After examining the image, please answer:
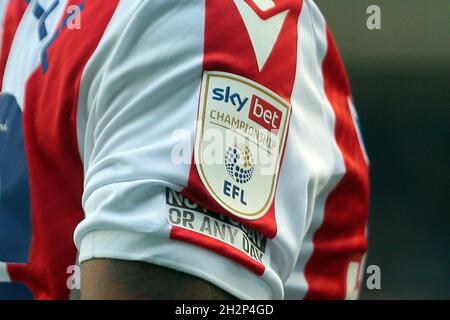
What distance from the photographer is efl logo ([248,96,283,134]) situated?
0.68m

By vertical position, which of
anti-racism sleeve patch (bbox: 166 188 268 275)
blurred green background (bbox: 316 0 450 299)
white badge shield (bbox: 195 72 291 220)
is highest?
blurred green background (bbox: 316 0 450 299)

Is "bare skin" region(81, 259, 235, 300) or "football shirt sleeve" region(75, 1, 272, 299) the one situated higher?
"football shirt sleeve" region(75, 1, 272, 299)

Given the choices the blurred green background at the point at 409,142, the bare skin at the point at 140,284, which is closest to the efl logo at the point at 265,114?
the bare skin at the point at 140,284

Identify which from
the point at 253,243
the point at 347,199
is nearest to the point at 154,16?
the point at 253,243

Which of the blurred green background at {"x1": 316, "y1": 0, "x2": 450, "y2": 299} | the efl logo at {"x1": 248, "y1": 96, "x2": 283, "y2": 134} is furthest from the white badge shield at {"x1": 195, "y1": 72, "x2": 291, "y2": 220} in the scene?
the blurred green background at {"x1": 316, "y1": 0, "x2": 450, "y2": 299}

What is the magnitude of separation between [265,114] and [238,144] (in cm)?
4

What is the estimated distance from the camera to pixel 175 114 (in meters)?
0.65

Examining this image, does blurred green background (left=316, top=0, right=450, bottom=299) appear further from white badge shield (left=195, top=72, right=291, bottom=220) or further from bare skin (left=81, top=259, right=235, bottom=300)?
bare skin (left=81, top=259, right=235, bottom=300)

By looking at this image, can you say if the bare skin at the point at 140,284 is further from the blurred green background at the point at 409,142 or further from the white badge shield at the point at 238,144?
the blurred green background at the point at 409,142

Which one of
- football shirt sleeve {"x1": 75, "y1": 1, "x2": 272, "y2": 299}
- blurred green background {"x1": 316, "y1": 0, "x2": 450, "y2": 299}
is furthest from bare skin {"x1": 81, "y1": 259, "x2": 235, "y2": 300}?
blurred green background {"x1": 316, "y1": 0, "x2": 450, "y2": 299}

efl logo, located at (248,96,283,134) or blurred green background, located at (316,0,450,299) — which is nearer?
efl logo, located at (248,96,283,134)

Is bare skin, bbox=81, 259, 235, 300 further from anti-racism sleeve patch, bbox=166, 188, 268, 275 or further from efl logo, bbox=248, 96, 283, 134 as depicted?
efl logo, bbox=248, 96, 283, 134

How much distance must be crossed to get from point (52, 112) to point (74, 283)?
0.18 metres

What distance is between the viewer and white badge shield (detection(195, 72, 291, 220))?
647mm
